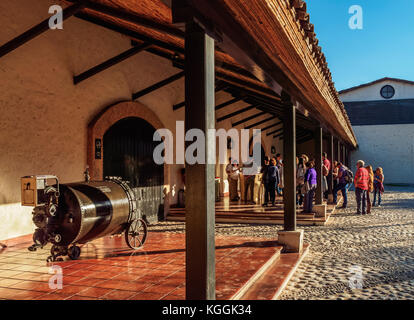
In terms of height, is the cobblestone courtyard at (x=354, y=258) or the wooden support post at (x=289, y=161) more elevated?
the wooden support post at (x=289, y=161)

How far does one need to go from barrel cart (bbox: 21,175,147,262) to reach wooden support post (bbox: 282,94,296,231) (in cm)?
266

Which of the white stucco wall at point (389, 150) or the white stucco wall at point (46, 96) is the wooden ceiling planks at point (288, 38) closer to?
the white stucco wall at point (46, 96)

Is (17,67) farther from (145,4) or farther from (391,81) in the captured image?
(391,81)

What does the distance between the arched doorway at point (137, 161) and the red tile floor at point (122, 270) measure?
204cm

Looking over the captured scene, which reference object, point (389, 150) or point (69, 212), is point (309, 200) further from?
point (389, 150)

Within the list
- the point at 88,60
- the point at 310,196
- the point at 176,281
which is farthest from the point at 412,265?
the point at 88,60

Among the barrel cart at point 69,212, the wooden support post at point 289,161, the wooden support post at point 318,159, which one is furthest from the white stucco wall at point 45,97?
the wooden support post at point 318,159

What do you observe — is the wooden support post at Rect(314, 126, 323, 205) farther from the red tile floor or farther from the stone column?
the red tile floor

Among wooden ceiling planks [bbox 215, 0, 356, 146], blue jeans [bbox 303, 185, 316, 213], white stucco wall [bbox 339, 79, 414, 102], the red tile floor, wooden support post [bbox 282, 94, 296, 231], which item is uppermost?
white stucco wall [bbox 339, 79, 414, 102]

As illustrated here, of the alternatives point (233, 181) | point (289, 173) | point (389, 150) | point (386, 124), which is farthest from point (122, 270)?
point (386, 124)

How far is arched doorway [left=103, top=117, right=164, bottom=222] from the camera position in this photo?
7902 mm

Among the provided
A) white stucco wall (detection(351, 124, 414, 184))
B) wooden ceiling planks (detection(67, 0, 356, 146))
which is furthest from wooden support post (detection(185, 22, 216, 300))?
white stucco wall (detection(351, 124, 414, 184))

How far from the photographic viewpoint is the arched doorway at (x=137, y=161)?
7902 mm

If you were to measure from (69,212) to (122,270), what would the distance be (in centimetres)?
99
